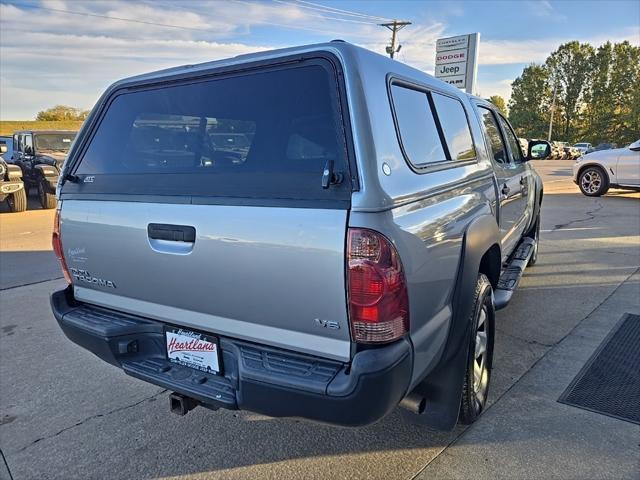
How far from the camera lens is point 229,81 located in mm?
2320

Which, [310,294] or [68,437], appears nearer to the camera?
[310,294]

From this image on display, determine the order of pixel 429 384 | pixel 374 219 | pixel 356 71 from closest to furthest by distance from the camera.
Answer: pixel 374 219, pixel 356 71, pixel 429 384

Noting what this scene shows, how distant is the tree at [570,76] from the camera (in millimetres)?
59812

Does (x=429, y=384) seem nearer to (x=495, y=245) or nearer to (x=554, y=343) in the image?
(x=495, y=245)

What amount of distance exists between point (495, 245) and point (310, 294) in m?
1.73

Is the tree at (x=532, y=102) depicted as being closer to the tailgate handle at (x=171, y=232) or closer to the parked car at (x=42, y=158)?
the parked car at (x=42, y=158)

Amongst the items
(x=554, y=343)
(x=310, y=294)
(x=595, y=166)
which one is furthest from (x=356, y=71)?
(x=595, y=166)

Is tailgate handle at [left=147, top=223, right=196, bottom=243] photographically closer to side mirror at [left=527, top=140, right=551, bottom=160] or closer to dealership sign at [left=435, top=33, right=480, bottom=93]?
side mirror at [left=527, top=140, right=551, bottom=160]

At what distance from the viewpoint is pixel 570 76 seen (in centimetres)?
6147

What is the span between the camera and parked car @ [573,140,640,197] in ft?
41.9

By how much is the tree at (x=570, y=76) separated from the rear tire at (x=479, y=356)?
226 feet

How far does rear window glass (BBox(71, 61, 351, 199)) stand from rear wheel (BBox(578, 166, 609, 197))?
14.0 m

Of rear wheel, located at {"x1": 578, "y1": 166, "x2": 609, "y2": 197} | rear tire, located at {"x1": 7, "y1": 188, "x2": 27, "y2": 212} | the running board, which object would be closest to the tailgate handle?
the running board

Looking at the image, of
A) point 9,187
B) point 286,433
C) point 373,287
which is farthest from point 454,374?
point 9,187
